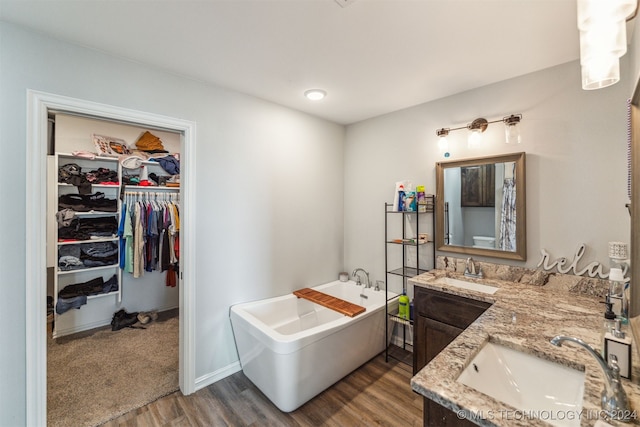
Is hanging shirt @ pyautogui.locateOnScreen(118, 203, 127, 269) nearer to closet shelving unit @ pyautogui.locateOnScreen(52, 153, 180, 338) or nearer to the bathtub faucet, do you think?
closet shelving unit @ pyautogui.locateOnScreen(52, 153, 180, 338)

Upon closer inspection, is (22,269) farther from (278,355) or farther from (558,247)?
(558,247)

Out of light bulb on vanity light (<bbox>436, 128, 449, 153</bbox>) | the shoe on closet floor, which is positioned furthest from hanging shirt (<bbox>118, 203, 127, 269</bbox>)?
light bulb on vanity light (<bbox>436, 128, 449, 153</bbox>)

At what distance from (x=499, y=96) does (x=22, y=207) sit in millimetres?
3384

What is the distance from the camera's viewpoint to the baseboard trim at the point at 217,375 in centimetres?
229

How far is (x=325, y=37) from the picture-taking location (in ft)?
5.53

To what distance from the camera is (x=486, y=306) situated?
6.12ft

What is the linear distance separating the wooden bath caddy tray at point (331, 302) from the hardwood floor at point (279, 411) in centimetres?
58

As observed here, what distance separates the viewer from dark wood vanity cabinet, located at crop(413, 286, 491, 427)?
1.96m

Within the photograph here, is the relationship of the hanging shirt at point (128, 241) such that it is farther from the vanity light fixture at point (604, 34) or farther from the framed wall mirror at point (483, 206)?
the vanity light fixture at point (604, 34)

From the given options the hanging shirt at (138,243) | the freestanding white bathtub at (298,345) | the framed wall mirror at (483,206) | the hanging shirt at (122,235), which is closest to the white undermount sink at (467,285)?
the framed wall mirror at (483,206)

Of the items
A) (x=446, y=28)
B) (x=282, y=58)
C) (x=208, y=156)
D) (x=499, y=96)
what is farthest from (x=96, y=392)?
(x=499, y=96)

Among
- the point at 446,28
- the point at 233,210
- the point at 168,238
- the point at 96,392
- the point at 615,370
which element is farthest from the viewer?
the point at 168,238

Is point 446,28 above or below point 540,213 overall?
above

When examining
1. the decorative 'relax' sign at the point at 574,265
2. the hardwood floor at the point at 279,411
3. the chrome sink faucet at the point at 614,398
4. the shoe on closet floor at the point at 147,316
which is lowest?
the hardwood floor at the point at 279,411
